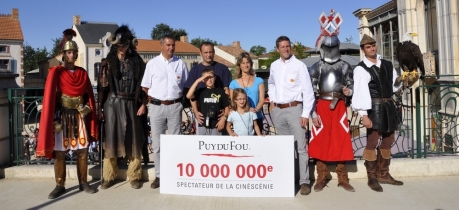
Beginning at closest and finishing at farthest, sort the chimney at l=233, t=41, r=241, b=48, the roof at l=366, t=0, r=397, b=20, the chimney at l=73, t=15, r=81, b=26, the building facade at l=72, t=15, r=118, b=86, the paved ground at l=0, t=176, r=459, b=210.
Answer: the paved ground at l=0, t=176, r=459, b=210 < the roof at l=366, t=0, r=397, b=20 < the building facade at l=72, t=15, r=118, b=86 < the chimney at l=73, t=15, r=81, b=26 < the chimney at l=233, t=41, r=241, b=48

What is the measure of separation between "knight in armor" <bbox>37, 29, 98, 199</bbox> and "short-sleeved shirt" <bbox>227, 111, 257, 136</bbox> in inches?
74.9

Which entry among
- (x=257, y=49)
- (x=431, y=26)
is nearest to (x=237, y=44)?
(x=257, y=49)

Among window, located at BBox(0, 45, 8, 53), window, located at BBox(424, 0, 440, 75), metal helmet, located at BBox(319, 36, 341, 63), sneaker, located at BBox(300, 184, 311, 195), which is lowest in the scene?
sneaker, located at BBox(300, 184, 311, 195)

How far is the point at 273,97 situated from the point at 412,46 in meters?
2.03

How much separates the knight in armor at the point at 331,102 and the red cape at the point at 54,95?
2.92 metres

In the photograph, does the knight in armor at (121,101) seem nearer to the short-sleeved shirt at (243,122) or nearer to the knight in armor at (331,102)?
the short-sleeved shirt at (243,122)

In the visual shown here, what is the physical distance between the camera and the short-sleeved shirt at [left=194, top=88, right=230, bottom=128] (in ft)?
18.6

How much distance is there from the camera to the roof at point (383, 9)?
1817cm

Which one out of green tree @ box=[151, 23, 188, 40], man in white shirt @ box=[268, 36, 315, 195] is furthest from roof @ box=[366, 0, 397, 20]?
green tree @ box=[151, 23, 188, 40]

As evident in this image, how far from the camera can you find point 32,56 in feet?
247

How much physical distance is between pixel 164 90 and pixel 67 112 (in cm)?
127

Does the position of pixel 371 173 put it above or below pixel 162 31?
below

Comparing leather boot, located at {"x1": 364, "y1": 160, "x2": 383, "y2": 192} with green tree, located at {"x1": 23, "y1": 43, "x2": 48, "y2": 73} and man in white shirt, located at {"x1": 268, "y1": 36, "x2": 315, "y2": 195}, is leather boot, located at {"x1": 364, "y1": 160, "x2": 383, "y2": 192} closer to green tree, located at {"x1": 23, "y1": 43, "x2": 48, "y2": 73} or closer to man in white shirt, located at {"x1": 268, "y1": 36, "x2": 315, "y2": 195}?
man in white shirt, located at {"x1": 268, "y1": 36, "x2": 315, "y2": 195}

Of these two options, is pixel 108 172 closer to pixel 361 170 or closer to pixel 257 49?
pixel 361 170
